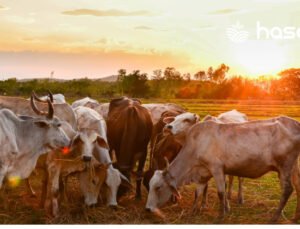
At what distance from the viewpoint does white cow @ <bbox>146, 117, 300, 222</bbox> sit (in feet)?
23.1

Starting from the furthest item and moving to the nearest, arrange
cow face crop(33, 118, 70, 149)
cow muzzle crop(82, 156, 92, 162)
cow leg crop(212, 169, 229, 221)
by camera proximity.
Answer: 1. cow leg crop(212, 169, 229, 221)
2. cow muzzle crop(82, 156, 92, 162)
3. cow face crop(33, 118, 70, 149)

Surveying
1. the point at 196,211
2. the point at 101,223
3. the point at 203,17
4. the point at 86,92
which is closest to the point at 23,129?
the point at 101,223

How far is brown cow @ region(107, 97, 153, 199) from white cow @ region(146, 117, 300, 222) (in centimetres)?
87

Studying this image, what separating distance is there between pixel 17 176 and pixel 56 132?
2.57ft

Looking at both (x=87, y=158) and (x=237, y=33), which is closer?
(x=87, y=158)

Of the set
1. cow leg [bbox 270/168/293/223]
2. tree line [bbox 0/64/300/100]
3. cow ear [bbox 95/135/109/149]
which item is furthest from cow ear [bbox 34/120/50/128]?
tree line [bbox 0/64/300/100]

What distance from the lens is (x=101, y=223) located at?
23.4ft

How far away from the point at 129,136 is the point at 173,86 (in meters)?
20.4

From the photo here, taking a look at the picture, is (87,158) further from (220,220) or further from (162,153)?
(220,220)

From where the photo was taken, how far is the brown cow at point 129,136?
845 cm

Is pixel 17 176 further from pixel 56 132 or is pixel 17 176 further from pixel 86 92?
pixel 86 92

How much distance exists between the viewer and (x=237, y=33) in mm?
10062

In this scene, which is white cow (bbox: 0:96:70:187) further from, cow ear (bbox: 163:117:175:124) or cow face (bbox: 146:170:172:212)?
cow ear (bbox: 163:117:175:124)

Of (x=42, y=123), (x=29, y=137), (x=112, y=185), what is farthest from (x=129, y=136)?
(x=29, y=137)
